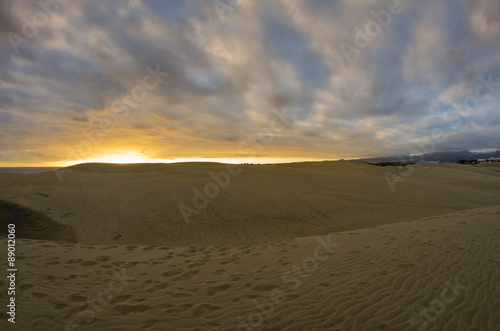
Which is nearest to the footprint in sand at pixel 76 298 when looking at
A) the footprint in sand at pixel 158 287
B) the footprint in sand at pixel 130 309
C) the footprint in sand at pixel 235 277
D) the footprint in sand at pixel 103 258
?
the footprint in sand at pixel 130 309

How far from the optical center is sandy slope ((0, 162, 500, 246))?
1272 cm

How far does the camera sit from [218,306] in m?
4.78

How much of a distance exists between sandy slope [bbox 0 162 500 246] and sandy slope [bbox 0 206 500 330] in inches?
145

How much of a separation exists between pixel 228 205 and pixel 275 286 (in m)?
11.2

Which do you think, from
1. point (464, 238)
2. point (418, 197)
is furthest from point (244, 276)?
point (418, 197)

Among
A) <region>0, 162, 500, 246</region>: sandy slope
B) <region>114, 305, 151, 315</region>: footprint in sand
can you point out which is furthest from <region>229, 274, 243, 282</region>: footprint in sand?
<region>0, 162, 500, 246</region>: sandy slope

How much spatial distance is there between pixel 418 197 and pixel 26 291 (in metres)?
23.5

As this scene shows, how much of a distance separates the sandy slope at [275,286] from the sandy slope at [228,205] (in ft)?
12.1

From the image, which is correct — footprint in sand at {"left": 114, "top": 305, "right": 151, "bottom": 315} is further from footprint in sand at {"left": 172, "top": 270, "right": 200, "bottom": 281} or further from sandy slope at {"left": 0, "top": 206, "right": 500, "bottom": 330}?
footprint in sand at {"left": 172, "top": 270, "right": 200, "bottom": 281}

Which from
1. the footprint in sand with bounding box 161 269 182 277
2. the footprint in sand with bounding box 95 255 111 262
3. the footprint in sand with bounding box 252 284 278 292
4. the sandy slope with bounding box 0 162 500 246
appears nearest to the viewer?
the footprint in sand with bounding box 252 284 278 292

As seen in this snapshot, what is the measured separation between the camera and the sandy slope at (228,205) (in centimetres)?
1272

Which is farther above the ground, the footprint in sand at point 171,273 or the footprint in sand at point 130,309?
the footprint in sand at point 130,309

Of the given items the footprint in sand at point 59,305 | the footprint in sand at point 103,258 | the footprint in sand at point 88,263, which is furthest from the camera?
the footprint in sand at point 103,258

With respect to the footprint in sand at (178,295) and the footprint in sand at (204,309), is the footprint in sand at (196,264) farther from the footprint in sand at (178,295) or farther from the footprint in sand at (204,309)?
the footprint in sand at (204,309)
